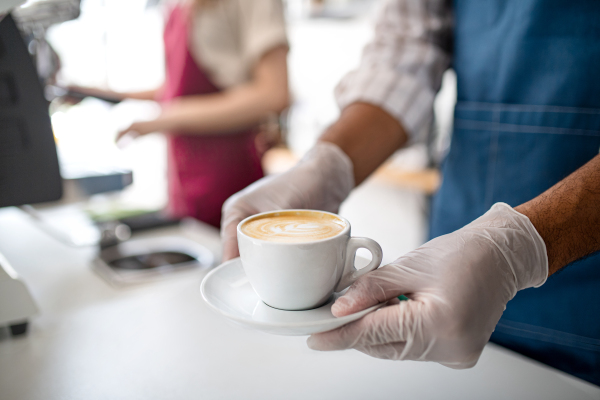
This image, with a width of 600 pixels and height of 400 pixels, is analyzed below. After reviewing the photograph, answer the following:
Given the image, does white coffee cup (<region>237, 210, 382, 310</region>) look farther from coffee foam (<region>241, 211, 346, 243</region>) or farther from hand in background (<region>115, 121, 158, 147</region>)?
hand in background (<region>115, 121, 158, 147</region>)

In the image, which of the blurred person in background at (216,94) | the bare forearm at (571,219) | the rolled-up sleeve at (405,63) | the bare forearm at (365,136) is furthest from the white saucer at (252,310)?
the blurred person in background at (216,94)

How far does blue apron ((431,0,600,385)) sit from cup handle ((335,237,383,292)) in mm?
456

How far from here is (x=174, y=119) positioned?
4.83 feet

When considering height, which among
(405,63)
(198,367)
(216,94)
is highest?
(405,63)

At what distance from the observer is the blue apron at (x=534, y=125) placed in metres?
0.82

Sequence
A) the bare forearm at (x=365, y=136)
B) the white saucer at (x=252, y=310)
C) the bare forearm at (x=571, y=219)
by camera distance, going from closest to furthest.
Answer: the white saucer at (x=252, y=310) < the bare forearm at (x=571, y=219) < the bare forearm at (x=365, y=136)

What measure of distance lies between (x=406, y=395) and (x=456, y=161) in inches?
24.2

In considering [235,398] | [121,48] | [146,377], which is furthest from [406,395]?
[121,48]

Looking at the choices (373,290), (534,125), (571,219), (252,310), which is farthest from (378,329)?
(534,125)

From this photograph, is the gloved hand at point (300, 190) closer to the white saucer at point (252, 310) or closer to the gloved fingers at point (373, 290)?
the white saucer at point (252, 310)

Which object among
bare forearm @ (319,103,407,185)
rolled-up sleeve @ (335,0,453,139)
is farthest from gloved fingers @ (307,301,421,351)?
rolled-up sleeve @ (335,0,453,139)

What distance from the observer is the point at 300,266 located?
0.52 metres

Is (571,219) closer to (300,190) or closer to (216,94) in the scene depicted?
(300,190)

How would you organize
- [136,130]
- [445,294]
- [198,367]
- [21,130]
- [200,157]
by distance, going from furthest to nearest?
[200,157] → [136,130] → [21,130] → [198,367] → [445,294]
